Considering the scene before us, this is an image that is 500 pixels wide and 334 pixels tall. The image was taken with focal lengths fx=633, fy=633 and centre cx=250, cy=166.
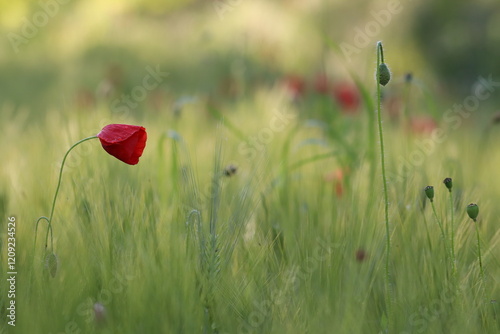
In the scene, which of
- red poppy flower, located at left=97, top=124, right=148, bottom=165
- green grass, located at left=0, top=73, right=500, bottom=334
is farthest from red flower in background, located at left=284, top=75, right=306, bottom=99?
red poppy flower, located at left=97, top=124, right=148, bottom=165

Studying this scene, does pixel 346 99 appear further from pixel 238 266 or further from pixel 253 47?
pixel 253 47

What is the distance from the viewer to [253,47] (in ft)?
11.2

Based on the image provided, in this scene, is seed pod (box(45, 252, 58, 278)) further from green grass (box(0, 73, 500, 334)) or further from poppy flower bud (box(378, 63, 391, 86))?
poppy flower bud (box(378, 63, 391, 86))

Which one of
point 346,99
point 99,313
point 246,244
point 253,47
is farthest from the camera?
point 253,47

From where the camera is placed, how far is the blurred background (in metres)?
2.99

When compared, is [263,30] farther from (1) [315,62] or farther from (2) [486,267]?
(2) [486,267]

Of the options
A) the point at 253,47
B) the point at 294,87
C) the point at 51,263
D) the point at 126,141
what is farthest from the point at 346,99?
the point at 253,47

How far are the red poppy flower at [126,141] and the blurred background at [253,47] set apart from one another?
198 centimetres

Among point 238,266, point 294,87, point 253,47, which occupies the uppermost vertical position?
point 253,47

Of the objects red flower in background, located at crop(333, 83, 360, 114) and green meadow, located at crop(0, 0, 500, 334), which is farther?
red flower in background, located at crop(333, 83, 360, 114)

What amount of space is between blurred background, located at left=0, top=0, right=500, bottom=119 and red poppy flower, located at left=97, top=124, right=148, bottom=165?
1982 mm

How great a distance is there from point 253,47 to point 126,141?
2.81 meters

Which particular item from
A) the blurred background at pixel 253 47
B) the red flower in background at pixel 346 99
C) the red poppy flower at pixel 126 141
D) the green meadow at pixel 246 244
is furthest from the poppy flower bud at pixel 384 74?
the blurred background at pixel 253 47

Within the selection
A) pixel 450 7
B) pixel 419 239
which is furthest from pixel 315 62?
pixel 419 239
